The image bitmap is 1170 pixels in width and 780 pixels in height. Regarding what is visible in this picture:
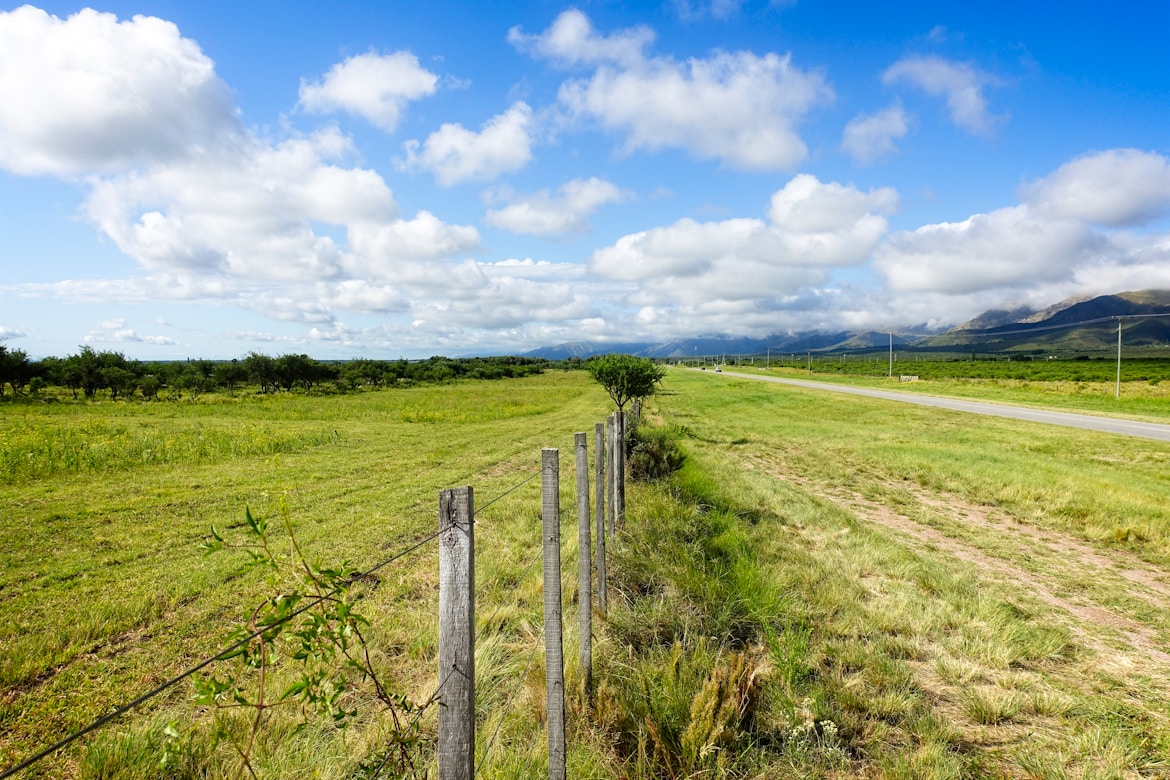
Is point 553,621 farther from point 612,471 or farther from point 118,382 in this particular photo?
point 118,382

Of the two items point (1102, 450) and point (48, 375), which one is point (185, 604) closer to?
point (1102, 450)

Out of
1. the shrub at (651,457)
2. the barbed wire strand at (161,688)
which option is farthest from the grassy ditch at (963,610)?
the barbed wire strand at (161,688)

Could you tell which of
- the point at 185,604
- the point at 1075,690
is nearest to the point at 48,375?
the point at 185,604

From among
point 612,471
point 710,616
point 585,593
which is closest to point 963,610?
point 710,616

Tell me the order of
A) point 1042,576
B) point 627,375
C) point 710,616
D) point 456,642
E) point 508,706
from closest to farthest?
point 456,642 → point 508,706 → point 710,616 → point 1042,576 → point 627,375

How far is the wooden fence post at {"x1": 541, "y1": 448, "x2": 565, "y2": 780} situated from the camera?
331 centimetres

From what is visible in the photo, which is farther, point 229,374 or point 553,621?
point 229,374

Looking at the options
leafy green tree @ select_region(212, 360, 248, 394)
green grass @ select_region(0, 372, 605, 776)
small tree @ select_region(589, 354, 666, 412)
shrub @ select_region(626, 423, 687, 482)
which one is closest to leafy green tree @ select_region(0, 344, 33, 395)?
leafy green tree @ select_region(212, 360, 248, 394)

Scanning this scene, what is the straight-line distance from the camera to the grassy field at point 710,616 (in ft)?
12.5

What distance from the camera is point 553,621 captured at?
11.4ft

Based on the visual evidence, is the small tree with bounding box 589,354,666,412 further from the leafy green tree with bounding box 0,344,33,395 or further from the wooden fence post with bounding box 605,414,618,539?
the leafy green tree with bounding box 0,344,33,395

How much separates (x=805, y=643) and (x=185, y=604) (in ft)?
23.2

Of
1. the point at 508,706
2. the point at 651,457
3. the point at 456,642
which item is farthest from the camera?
the point at 651,457

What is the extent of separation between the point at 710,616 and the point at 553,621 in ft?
7.85
